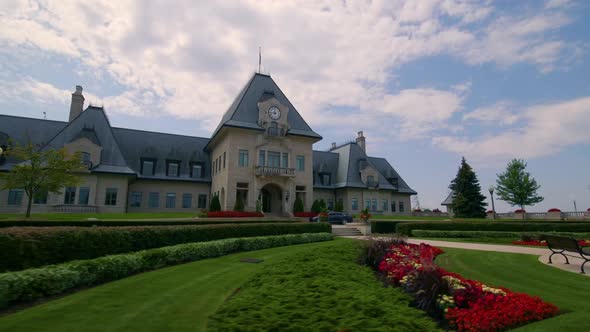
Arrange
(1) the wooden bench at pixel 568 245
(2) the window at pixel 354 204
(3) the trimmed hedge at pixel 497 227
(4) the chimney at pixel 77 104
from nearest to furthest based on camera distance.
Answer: (1) the wooden bench at pixel 568 245
(3) the trimmed hedge at pixel 497 227
(4) the chimney at pixel 77 104
(2) the window at pixel 354 204

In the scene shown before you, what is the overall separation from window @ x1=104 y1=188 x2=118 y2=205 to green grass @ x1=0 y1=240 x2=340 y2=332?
96.4 ft

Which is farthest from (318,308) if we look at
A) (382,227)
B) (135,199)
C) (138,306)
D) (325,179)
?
(325,179)

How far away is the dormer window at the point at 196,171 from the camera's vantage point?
139ft

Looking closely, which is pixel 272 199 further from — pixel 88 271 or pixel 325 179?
pixel 88 271

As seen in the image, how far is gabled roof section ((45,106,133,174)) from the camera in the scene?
3466cm

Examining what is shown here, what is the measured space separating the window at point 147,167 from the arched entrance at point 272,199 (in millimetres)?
14013

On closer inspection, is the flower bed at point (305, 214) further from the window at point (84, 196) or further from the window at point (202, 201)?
the window at point (84, 196)

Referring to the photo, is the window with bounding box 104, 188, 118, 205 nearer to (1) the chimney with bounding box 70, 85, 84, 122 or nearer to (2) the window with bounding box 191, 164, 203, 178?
(2) the window with bounding box 191, 164, 203, 178

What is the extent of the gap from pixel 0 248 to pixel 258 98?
33896 millimetres

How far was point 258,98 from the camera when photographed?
130 feet

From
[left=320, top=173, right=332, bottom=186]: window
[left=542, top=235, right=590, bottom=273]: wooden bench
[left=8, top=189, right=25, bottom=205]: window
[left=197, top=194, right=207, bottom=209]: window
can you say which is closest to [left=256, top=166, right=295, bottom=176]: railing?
[left=197, top=194, right=207, bottom=209]: window

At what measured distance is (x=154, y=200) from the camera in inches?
1551

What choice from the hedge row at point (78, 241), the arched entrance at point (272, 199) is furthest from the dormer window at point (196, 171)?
the hedge row at point (78, 241)

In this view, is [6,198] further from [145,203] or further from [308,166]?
[308,166]
